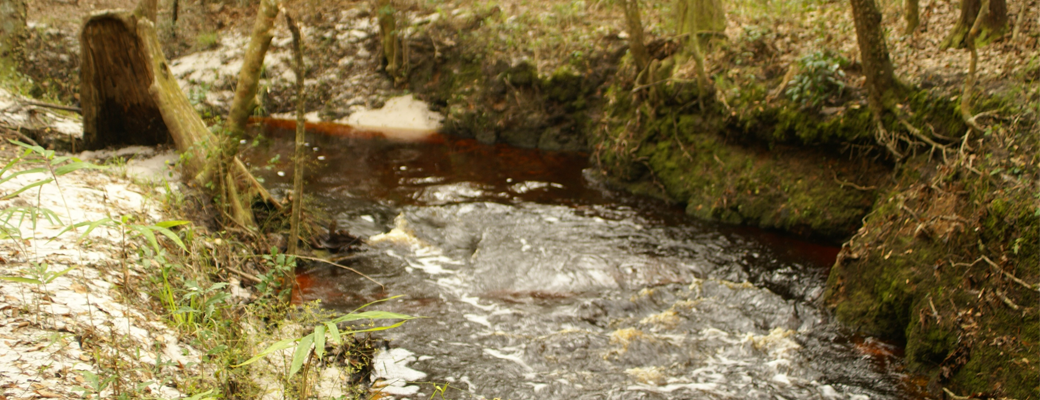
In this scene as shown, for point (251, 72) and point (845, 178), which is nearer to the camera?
point (251, 72)

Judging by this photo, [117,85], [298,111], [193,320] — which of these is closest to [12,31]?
[117,85]

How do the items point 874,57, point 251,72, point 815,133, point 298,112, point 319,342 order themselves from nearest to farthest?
point 319,342
point 298,112
point 251,72
point 874,57
point 815,133

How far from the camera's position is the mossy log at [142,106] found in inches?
227

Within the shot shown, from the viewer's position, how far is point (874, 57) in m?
6.21

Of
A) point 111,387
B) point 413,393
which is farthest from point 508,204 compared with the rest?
point 111,387

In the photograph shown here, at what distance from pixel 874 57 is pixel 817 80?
1.11 m

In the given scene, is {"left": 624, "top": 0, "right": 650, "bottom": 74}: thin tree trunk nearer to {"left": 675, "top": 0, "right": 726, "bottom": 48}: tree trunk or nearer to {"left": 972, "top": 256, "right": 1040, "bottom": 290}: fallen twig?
{"left": 675, "top": 0, "right": 726, "bottom": 48}: tree trunk

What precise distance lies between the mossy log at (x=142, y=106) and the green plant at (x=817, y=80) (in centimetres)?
652

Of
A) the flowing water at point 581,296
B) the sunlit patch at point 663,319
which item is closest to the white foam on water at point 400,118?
the flowing water at point 581,296

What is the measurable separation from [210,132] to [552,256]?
12.6 feet

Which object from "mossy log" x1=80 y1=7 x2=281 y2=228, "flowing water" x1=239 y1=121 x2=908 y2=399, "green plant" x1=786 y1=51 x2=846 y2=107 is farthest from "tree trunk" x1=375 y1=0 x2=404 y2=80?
"green plant" x1=786 y1=51 x2=846 y2=107

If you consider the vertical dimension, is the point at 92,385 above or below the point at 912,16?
below

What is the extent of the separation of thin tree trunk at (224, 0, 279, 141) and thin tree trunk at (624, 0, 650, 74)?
5709 millimetres

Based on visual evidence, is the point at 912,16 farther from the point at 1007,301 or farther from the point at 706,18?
the point at 1007,301
